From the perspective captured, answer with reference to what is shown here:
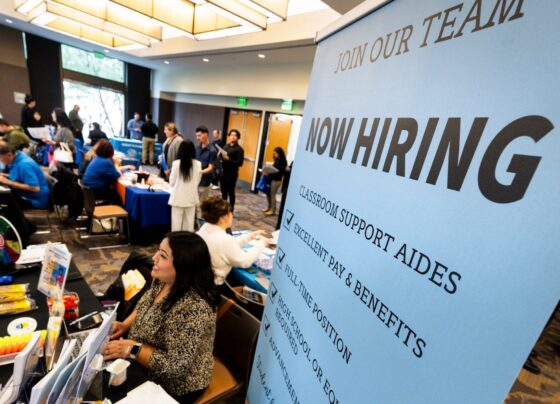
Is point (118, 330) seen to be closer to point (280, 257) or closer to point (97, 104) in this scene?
point (280, 257)

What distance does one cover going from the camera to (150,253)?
3.76m

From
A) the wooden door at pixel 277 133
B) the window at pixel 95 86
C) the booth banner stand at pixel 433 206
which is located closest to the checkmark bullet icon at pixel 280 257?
the booth banner stand at pixel 433 206

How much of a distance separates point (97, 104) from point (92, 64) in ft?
4.50

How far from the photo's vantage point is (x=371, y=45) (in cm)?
77

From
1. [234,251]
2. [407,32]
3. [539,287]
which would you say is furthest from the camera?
[234,251]

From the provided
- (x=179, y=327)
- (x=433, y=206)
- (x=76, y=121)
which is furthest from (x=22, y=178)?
(x=76, y=121)

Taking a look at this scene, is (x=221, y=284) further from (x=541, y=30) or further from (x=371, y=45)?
(x=541, y=30)

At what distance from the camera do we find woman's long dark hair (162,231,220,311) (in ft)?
4.32

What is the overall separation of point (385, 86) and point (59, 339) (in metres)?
1.68

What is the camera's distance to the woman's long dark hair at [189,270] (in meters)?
1.32

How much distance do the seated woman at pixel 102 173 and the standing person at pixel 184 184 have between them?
3.38ft

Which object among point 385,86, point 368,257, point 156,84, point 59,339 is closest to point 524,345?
point 368,257

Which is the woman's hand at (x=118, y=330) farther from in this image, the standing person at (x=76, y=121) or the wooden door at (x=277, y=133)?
the standing person at (x=76, y=121)

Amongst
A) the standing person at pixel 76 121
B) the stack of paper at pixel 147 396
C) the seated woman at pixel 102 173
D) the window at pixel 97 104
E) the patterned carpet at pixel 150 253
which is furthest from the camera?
the window at pixel 97 104
